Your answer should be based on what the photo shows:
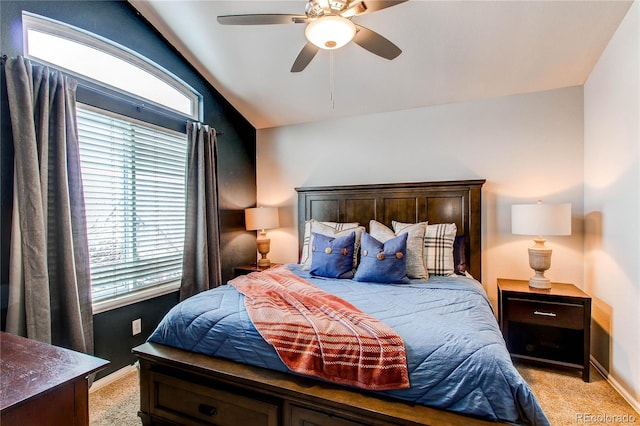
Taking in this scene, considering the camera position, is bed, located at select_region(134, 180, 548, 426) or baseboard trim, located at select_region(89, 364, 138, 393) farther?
baseboard trim, located at select_region(89, 364, 138, 393)

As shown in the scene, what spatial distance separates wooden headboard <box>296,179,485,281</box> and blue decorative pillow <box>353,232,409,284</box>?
0.75 meters

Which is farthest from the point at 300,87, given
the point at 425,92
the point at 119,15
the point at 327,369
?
the point at 327,369

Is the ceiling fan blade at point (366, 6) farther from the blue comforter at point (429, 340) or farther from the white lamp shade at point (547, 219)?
the white lamp shade at point (547, 219)

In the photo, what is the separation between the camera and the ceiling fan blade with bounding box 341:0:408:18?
5.39 feet

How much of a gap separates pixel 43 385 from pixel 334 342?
1.08m

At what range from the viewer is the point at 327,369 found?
1.47 m

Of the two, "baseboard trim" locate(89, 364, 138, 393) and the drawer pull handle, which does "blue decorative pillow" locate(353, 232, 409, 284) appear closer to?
the drawer pull handle

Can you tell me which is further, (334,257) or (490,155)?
(490,155)

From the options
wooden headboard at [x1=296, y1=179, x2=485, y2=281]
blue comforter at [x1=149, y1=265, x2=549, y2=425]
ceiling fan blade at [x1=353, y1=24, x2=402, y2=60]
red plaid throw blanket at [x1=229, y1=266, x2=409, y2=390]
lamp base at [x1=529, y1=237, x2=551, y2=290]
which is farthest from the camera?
wooden headboard at [x1=296, y1=179, x2=485, y2=281]

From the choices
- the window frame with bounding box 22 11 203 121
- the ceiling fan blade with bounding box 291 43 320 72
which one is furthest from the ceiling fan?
the window frame with bounding box 22 11 203 121

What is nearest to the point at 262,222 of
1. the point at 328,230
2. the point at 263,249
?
the point at 263,249

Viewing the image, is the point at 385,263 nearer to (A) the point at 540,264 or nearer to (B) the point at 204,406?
(A) the point at 540,264

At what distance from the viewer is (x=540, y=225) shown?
2.51 meters

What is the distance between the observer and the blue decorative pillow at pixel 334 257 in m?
2.76
